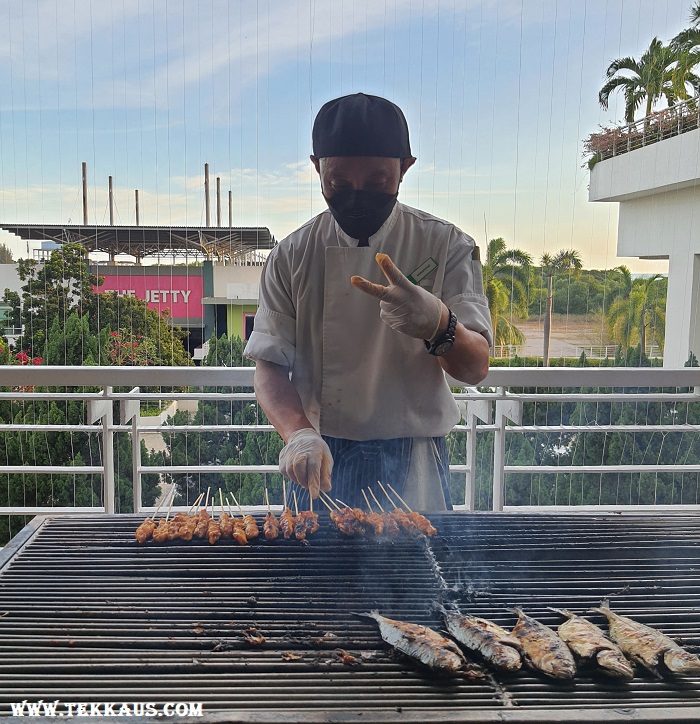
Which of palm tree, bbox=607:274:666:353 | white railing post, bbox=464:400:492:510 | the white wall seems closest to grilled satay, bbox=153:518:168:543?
white railing post, bbox=464:400:492:510

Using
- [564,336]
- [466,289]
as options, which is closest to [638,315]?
[564,336]

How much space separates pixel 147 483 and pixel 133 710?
3641 millimetres

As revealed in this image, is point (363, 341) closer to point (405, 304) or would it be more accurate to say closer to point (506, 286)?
point (405, 304)

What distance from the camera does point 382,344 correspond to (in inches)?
90.2

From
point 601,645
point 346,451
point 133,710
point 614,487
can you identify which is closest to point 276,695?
point 133,710

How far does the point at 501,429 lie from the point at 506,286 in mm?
1031

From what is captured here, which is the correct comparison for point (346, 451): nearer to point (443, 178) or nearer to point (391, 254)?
point (391, 254)

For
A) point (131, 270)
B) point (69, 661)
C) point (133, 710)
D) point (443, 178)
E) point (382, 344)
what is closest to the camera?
point (133, 710)

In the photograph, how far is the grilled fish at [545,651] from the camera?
1.28 m

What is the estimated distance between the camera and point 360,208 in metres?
2.14

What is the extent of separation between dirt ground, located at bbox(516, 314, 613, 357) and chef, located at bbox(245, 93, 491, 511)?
6.46 feet

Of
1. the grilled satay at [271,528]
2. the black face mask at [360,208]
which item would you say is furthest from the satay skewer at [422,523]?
the black face mask at [360,208]

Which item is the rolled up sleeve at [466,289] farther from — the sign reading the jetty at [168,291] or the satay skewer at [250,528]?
the sign reading the jetty at [168,291]

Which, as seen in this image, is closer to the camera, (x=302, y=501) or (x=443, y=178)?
(x=302, y=501)
